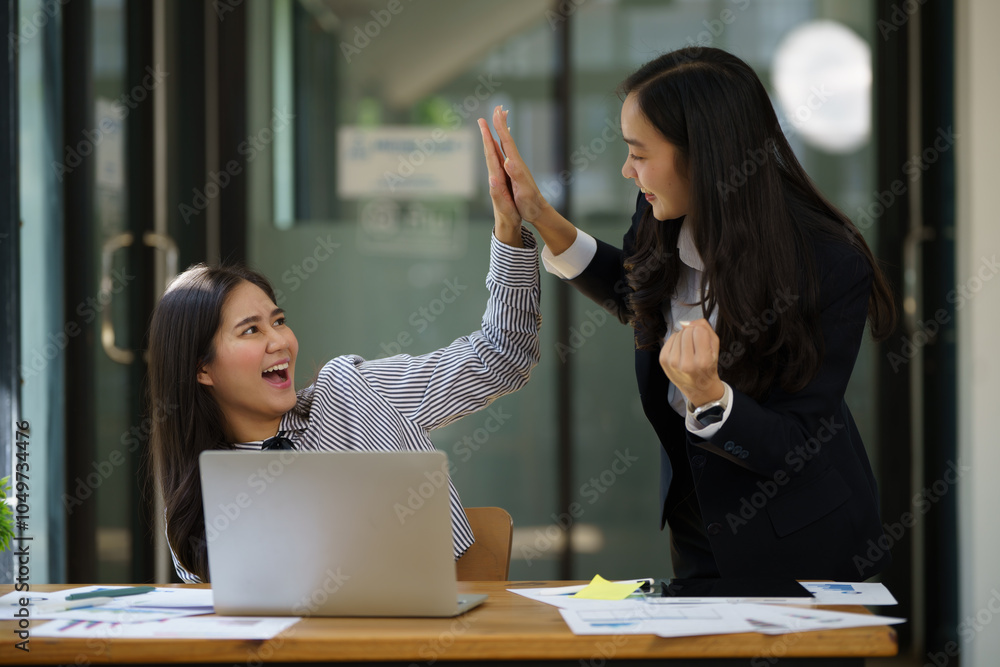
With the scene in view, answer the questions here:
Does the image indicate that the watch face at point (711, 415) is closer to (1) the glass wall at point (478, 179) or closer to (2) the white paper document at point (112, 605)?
(2) the white paper document at point (112, 605)

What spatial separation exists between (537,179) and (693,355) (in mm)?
2049

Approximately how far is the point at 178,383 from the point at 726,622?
112 centimetres

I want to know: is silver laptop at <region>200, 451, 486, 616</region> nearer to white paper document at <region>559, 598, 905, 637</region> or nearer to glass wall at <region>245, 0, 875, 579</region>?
white paper document at <region>559, 598, 905, 637</region>

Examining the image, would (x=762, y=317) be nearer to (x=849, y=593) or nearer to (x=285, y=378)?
(x=849, y=593)

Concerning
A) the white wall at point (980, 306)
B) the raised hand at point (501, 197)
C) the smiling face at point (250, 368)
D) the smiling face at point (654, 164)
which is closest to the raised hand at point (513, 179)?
the raised hand at point (501, 197)

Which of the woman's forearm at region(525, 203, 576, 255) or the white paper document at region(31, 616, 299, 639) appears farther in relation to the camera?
the woman's forearm at region(525, 203, 576, 255)

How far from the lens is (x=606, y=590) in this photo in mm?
1388

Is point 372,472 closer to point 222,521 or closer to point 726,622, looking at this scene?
point 222,521

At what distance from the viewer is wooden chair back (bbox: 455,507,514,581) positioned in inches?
70.6

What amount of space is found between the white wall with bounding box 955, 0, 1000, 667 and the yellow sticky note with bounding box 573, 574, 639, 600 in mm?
2009

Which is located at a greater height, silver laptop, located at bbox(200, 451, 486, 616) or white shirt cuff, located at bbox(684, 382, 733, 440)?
white shirt cuff, located at bbox(684, 382, 733, 440)

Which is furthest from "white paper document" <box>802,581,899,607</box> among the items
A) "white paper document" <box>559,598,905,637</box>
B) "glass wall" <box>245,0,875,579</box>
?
"glass wall" <box>245,0,875,579</box>

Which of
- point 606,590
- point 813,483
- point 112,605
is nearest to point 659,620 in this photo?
point 606,590

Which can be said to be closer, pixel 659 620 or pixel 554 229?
pixel 659 620
